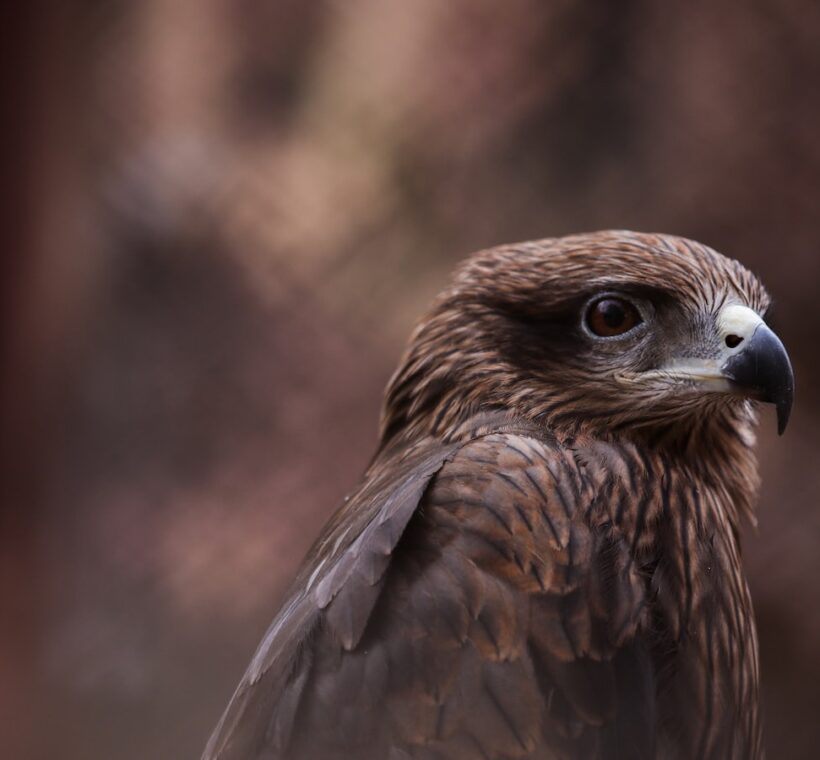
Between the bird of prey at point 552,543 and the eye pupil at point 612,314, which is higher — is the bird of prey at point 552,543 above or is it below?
below

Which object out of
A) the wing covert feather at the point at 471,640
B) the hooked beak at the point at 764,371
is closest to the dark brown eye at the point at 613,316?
the hooked beak at the point at 764,371

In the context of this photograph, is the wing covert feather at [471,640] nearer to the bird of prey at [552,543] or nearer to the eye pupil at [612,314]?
the bird of prey at [552,543]

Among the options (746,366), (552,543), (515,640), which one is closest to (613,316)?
(746,366)

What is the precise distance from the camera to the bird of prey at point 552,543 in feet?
5.04

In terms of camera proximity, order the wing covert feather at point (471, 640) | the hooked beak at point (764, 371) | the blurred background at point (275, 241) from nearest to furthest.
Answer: the wing covert feather at point (471, 640) < the hooked beak at point (764, 371) < the blurred background at point (275, 241)

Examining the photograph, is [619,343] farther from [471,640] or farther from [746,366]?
[471,640]

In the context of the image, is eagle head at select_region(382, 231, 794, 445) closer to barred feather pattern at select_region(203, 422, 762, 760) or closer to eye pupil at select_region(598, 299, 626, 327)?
eye pupil at select_region(598, 299, 626, 327)

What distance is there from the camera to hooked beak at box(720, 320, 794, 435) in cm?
165

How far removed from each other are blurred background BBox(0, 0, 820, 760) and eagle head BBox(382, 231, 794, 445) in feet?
3.36

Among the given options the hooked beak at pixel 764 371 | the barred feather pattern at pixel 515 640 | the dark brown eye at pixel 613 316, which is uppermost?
the dark brown eye at pixel 613 316

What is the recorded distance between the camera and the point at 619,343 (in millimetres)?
1769

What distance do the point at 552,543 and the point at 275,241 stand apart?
172cm

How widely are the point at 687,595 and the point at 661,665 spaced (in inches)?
4.7

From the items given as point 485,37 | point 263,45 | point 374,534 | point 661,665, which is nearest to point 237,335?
point 263,45
